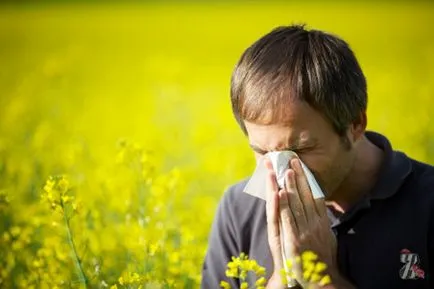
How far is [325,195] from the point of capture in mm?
3604

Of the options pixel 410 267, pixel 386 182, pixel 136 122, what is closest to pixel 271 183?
pixel 386 182

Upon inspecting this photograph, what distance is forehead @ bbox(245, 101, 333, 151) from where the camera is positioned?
136 inches

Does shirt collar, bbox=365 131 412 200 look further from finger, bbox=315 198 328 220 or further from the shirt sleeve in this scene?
the shirt sleeve

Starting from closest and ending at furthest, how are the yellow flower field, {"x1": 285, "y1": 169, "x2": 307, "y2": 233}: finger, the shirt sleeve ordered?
{"x1": 285, "y1": 169, "x2": 307, "y2": 233}: finger
the shirt sleeve
the yellow flower field

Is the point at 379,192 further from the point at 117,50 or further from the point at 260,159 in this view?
the point at 117,50

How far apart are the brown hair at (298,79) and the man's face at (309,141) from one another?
3cm

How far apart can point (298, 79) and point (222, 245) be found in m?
0.75

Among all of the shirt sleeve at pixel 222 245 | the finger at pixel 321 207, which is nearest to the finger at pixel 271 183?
the finger at pixel 321 207

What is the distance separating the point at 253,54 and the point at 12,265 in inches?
58.1

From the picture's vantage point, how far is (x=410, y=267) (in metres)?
3.61

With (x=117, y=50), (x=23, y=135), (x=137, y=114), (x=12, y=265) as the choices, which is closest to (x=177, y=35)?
(x=117, y=50)

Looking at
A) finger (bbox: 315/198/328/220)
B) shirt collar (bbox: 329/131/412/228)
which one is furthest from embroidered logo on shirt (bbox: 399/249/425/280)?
finger (bbox: 315/198/328/220)

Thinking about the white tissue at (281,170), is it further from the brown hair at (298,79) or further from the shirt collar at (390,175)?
the shirt collar at (390,175)

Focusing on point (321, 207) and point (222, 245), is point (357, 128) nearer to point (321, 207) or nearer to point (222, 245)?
point (321, 207)
